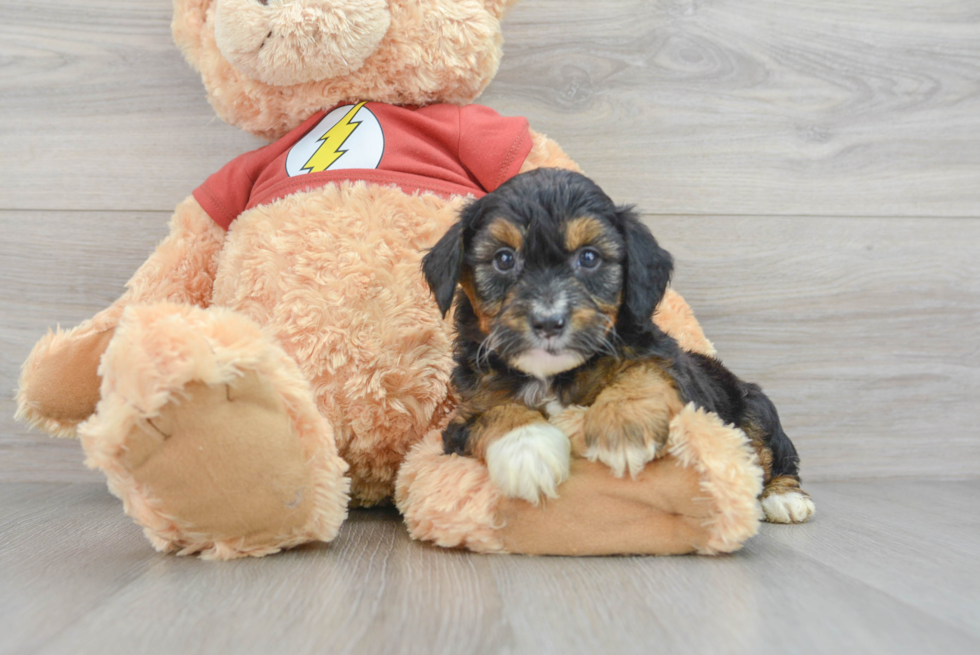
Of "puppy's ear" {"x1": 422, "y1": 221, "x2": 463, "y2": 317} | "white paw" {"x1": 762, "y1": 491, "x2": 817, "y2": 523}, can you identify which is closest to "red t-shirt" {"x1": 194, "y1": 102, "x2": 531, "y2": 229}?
"puppy's ear" {"x1": 422, "y1": 221, "x2": 463, "y2": 317}

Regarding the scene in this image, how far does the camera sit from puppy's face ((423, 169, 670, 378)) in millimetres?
1453

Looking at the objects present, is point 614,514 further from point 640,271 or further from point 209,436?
point 209,436

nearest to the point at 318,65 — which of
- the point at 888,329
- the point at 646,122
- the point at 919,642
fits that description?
the point at 646,122

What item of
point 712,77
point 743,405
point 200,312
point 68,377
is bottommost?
point 68,377

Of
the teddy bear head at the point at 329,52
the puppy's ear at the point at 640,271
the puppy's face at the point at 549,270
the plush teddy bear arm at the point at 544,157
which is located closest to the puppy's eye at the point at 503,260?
the puppy's face at the point at 549,270

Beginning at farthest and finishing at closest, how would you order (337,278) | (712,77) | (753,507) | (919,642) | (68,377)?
1. (712,77)
2. (68,377)
3. (337,278)
4. (753,507)
5. (919,642)

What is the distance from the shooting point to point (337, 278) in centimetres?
181

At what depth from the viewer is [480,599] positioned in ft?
4.10

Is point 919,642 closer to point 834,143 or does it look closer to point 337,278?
point 337,278

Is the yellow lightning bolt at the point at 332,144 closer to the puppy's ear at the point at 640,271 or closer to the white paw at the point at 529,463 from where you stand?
the puppy's ear at the point at 640,271

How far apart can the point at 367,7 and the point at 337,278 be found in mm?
689

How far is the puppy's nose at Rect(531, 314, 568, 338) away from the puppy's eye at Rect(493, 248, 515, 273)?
0.18 metres

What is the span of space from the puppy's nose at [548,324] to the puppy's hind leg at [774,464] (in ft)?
2.71

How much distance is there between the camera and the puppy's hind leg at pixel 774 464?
1.96 meters
